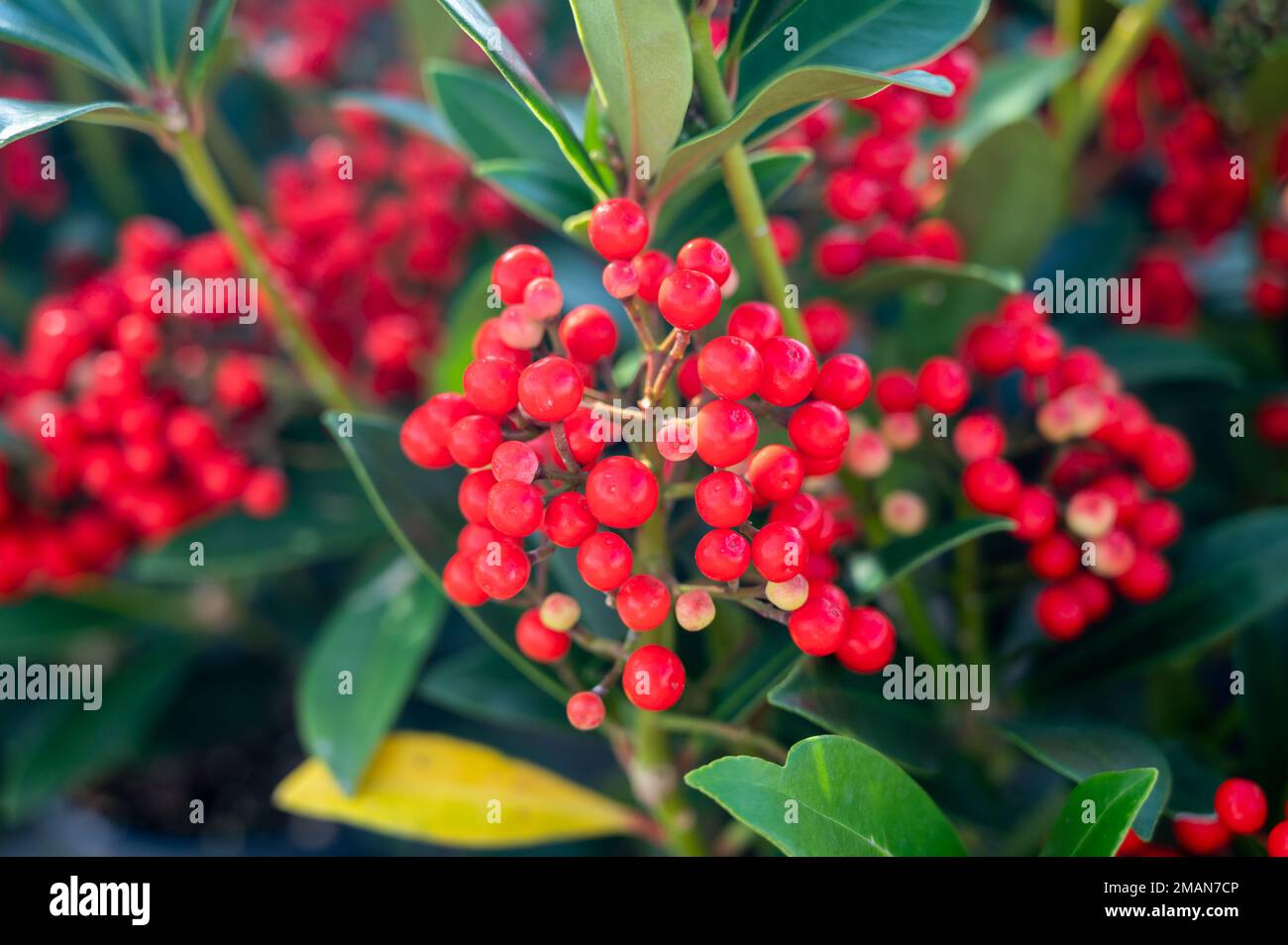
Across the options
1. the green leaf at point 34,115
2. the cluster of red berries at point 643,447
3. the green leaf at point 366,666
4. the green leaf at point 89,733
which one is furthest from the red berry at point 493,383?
the green leaf at point 89,733

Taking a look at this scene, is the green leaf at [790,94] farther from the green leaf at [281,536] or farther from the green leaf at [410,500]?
the green leaf at [281,536]

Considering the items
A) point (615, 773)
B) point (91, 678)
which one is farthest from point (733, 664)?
point (91, 678)

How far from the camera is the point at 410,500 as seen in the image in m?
0.63

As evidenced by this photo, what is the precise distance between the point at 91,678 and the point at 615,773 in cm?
52

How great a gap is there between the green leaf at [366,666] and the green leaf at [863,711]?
294 millimetres

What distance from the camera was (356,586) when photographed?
866 mm

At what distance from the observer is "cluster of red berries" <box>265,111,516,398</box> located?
2.96 ft

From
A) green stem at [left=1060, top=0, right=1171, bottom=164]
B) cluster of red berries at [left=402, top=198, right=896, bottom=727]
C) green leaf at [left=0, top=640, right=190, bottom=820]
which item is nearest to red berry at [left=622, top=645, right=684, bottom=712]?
cluster of red berries at [left=402, top=198, right=896, bottom=727]

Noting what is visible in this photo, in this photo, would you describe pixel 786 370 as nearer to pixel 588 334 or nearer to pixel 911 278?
pixel 588 334

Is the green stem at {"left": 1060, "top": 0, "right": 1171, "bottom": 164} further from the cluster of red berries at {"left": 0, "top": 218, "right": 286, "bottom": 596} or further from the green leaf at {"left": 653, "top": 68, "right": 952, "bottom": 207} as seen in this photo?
the cluster of red berries at {"left": 0, "top": 218, "right": 286, "bottom": 596}

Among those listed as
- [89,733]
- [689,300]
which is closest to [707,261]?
[689,300]

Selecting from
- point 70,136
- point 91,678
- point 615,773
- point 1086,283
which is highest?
point 70,136

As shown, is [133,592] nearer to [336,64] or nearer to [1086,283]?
[336,64]
